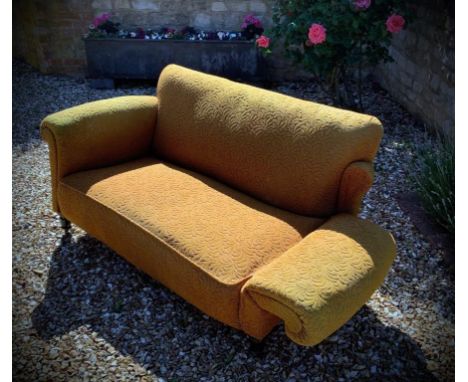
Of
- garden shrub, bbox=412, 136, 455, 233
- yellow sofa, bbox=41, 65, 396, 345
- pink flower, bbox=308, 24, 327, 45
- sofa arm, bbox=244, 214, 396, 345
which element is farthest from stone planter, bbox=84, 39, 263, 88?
sofa arm, bbox=244, 214, 396, 345

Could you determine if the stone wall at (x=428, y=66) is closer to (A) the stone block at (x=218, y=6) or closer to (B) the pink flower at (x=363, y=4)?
(B) the pink flower at (x=363, y=4)

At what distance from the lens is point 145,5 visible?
5320mm

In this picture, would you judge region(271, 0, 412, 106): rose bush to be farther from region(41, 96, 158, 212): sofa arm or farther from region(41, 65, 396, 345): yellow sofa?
region(41, 96, 158, 212): sofa arm

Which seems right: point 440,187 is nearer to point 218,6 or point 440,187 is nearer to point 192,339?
point 192,339

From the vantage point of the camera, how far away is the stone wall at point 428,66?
3.78 meters

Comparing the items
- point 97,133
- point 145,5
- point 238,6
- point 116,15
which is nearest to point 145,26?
point 145,5

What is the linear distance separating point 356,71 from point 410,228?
2963 mm

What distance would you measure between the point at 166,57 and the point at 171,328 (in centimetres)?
362

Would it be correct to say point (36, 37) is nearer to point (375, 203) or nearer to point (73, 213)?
point (73, 213)

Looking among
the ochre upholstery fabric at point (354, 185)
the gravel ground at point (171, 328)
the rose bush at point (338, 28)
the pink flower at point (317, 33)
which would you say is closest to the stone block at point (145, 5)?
the rose bush at point (338, 28)

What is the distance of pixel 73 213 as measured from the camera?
2.67m

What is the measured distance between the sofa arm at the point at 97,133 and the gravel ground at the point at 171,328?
426 millimetres

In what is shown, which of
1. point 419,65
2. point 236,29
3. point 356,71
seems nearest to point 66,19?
point 236,29

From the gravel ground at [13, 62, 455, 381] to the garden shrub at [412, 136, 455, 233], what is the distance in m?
0.18
